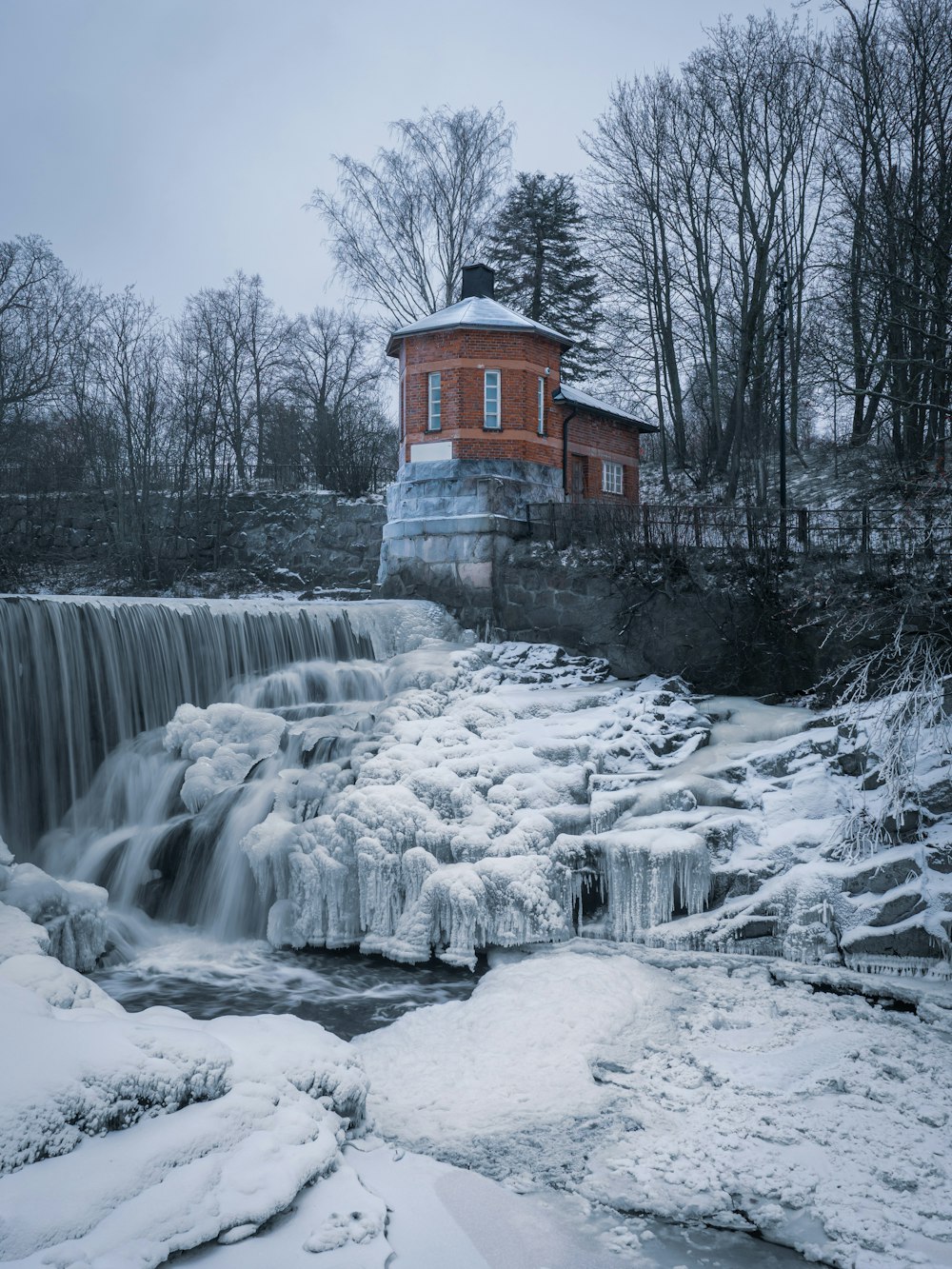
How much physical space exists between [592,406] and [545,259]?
944 centimetres

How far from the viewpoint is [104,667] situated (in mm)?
11789

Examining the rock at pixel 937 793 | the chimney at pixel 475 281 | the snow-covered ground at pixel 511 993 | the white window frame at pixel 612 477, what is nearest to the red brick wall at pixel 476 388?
the chimney at pixel 475 281

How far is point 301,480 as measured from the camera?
2984 cm

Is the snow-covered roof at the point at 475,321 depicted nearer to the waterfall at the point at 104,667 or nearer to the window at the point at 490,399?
the window at the point at 490,399

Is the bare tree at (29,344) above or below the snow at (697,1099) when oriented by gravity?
above

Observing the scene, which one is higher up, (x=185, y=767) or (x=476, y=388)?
(x=476, y=388)

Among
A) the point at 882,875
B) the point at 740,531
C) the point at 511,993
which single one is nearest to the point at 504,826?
the point at 511,993

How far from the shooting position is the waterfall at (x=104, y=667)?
10.9 meters

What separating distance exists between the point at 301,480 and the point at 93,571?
749 centimetres

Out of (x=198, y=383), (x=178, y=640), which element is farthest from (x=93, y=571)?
(x=178, y=640)

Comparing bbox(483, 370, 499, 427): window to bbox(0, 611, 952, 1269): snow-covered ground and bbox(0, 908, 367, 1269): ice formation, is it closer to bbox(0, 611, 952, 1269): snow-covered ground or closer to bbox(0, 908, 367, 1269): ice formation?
bbox(0, 611, 952, 1269): snow-covered ground

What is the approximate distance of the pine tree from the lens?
2903 cm

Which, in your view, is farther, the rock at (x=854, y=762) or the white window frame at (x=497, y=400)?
the white window frame at (x=497, y=400)

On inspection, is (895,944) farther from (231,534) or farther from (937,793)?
(231,534)
